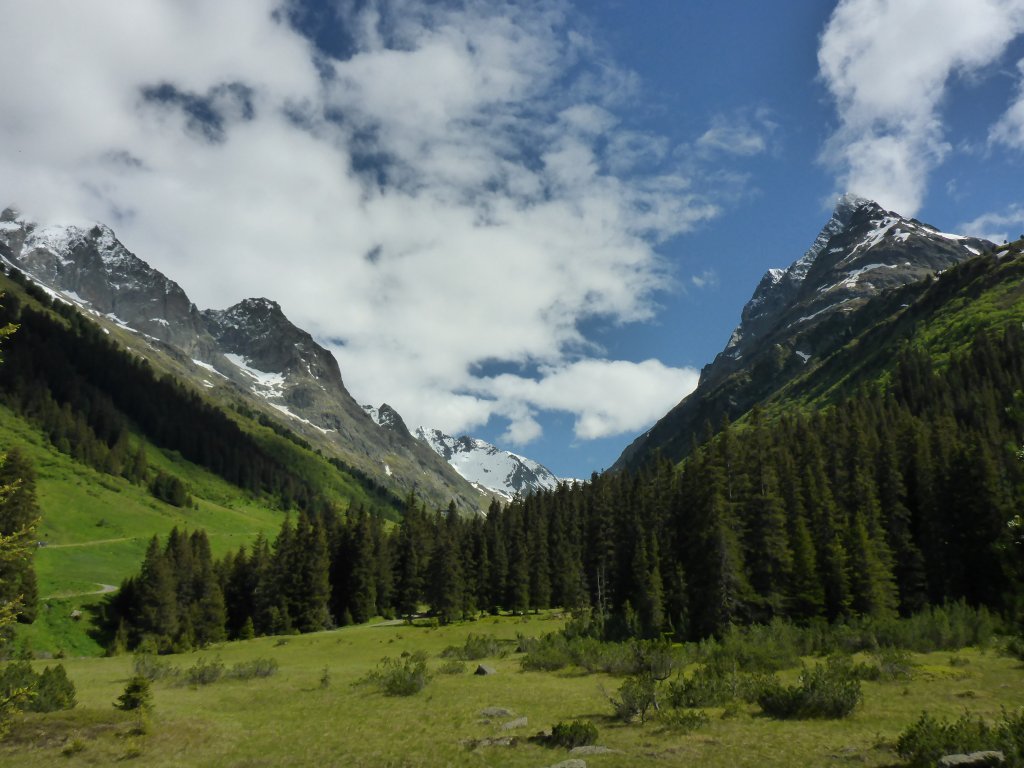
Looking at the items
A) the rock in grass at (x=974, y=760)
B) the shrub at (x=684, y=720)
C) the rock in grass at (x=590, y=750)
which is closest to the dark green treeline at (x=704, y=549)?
the rock in grass at (x=974, y=760)

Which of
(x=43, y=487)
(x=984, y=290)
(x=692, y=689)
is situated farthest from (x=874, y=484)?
(x=984, y=290)

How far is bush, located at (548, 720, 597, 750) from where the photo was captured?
20219mm

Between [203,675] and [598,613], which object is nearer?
[203,675]

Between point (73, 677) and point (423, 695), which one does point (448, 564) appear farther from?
point (423, 695)

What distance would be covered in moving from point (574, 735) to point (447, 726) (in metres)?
6.67

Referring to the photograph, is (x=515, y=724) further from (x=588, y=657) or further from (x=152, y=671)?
(x=152, y=671)

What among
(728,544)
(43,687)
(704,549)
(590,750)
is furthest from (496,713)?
(704,549)

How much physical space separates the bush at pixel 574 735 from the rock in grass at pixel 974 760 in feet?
33.3

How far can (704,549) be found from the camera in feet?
180

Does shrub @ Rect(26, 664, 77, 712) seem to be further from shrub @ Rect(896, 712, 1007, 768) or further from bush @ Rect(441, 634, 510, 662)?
shrub @ Rect(896, 712, 1007, 768)

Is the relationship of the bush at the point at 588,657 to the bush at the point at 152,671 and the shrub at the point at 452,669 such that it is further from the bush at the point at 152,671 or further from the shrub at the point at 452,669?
the bush at the point at 152,671

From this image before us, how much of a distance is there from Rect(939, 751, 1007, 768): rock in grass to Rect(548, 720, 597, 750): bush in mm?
10147

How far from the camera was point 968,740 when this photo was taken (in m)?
15.3

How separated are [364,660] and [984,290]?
22544 cm
